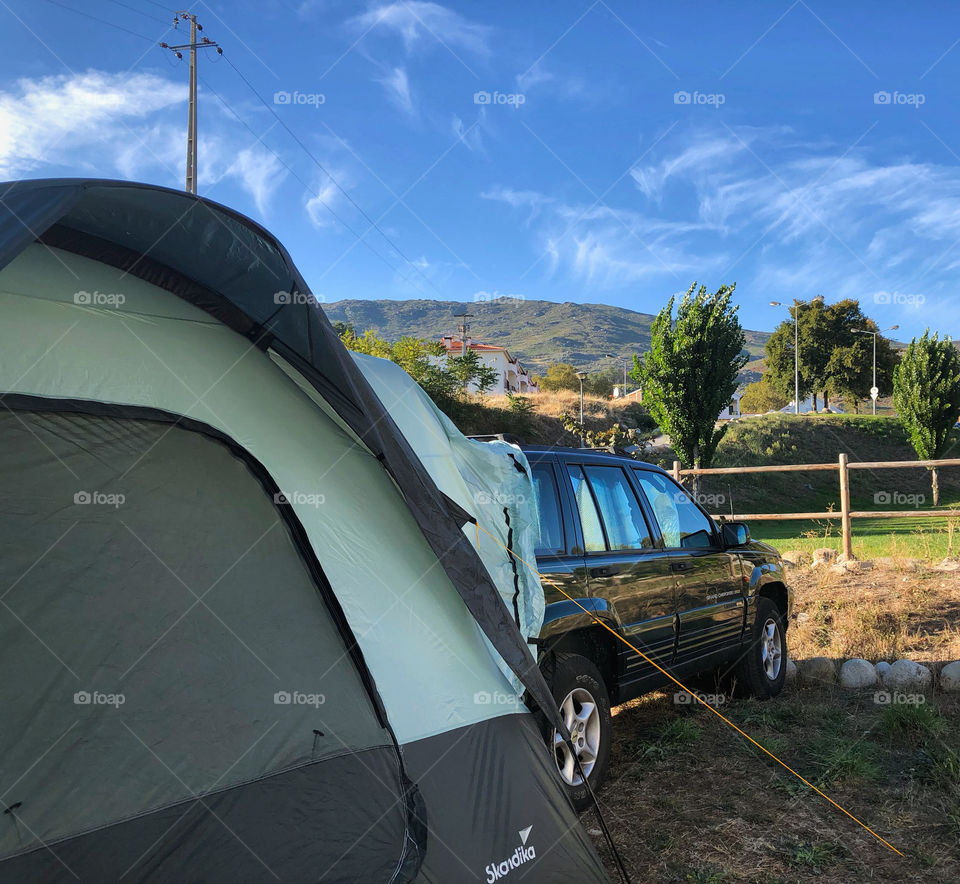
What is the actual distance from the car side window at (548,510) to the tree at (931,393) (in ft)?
108

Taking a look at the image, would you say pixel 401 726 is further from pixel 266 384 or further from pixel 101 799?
pixel 266 384

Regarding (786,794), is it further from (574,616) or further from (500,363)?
(500,363)

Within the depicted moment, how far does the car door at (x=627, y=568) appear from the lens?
15.0 feet

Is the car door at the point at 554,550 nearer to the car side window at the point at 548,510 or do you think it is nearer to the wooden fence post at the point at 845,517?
the car side window at the point at 548,510

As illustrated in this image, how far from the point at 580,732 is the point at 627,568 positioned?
3.25 ft

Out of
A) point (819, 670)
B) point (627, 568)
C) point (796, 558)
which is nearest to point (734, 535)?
point (627, 568)

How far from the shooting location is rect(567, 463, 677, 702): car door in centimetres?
458

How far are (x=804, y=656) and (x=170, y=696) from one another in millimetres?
6467

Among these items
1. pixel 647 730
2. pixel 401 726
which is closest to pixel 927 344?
pixel 647 730

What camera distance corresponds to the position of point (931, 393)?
32.2 metres

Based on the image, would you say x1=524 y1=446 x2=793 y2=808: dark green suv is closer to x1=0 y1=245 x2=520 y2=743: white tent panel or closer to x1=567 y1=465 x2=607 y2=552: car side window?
x1=567 y1=465 x2=607 y2=552: car side window

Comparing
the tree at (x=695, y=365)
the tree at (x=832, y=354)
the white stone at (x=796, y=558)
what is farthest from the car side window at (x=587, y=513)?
the tree at (x=832, y=354)

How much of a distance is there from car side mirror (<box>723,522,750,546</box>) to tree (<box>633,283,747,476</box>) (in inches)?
679

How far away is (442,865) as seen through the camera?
282cm
